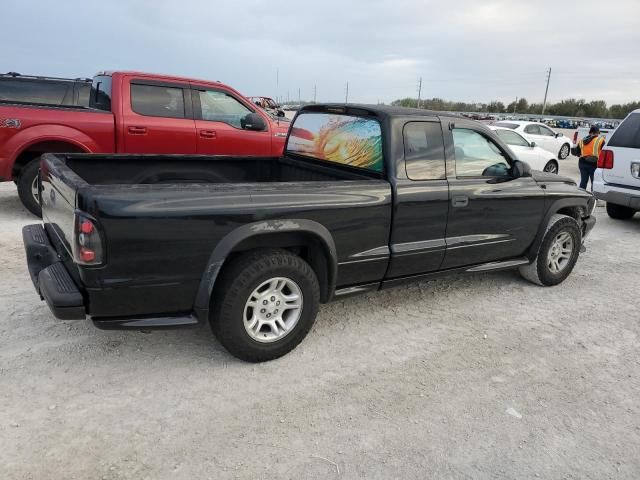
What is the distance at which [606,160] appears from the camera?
773 cm

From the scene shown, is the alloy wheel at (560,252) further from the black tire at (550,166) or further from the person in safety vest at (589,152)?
the black tire at (550,166)

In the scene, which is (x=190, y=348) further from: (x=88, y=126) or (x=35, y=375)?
(x=88, y=126)

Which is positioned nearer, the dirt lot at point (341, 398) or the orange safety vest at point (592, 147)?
the dirt lot at point (341, 398)

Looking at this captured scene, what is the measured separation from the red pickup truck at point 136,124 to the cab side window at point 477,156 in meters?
3.64

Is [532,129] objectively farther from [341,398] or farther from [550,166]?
[341,398]

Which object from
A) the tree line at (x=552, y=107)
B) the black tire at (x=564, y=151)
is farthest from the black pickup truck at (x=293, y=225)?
the tree line at (x=552, y=107)

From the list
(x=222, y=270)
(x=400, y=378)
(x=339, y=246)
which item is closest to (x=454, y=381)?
(x=400, y=378)

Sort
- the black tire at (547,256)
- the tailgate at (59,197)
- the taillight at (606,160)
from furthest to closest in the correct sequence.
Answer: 1. the taillight at (606,160)
2. the black tire at (547,256)
3. the tailgate at (59,197)

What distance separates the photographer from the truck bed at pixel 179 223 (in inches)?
105

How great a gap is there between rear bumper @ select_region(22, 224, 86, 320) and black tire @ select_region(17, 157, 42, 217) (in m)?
2.98

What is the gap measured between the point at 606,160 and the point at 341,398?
6776 millimetres

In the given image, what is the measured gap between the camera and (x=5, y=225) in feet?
20.0

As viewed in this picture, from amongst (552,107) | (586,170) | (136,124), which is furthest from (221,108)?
(552,107)

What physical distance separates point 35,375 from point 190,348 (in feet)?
3.07
